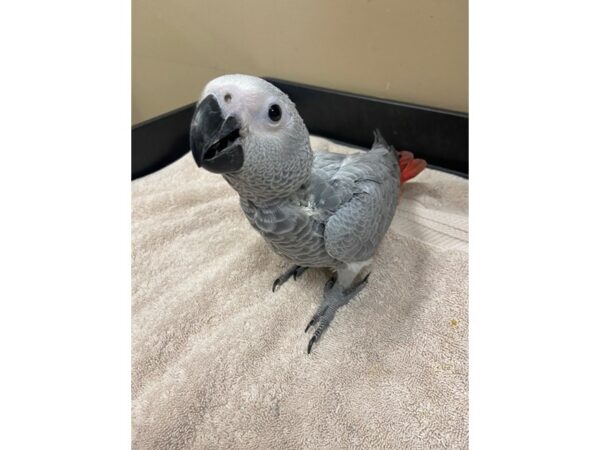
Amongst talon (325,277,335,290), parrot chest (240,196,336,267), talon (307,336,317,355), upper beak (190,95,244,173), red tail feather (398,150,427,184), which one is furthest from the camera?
red tail feather (398,150,427,184)

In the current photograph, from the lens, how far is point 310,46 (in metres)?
1.33

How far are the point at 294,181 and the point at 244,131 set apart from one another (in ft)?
0.45

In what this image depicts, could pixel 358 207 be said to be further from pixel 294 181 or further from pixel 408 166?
pixel 408 166

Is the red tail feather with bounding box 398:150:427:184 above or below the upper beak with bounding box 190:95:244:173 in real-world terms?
below

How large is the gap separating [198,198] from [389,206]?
24.7 inches

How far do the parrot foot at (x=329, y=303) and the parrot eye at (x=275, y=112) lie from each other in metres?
0.47

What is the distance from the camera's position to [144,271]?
1027 mm

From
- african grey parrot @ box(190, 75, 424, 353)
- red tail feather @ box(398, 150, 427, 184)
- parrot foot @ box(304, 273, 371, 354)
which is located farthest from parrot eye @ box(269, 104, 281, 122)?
red tail feather @ box(398, 150, 427, 184)

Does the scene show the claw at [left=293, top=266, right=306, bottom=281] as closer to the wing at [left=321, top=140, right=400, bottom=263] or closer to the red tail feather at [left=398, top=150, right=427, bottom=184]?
the wing at [left=321, top=140, right=400, bottom=263]

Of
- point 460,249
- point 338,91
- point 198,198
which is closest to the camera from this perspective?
point 460,249

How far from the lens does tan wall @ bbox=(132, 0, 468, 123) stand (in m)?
1.15

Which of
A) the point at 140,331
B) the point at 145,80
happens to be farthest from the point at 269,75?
the point at 140,331

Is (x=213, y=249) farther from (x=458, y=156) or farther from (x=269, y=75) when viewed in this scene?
(x=458, y=156)

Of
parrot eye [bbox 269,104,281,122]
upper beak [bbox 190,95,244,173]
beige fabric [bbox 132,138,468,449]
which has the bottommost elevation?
beige fabric [bbox 132,138,468,449]
